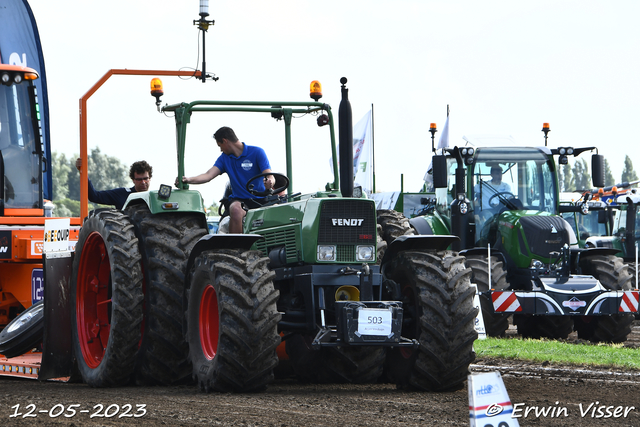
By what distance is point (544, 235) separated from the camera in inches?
549

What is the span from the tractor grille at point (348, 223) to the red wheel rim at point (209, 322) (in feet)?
3.14

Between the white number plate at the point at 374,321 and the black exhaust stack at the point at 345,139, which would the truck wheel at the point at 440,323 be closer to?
the white number plate at the point at 374,321

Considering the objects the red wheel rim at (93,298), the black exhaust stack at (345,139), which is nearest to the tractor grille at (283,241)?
the black exhaust stack at (345,139)

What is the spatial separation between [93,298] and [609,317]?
8.01 metres

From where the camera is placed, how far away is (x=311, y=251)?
292 inches

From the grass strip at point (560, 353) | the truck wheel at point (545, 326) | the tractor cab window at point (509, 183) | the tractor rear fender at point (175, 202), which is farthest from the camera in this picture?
the tractor cab window at point (509, 183)

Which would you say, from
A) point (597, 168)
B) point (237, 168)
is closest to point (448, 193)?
point (597, 168)

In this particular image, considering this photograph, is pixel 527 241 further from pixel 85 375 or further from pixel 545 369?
pixel 85 375

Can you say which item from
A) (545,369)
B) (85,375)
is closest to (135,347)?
(85,375)

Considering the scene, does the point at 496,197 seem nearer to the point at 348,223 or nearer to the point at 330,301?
the point at 348,223

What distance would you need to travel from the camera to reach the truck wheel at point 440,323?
23.6 ft

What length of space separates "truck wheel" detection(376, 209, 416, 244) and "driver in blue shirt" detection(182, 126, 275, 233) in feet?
4.27

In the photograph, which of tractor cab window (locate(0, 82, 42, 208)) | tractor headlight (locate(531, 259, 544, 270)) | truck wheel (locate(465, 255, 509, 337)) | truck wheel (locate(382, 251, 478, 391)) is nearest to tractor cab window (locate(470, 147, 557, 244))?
tractor headlight (locate(531, 259, 544, 270))

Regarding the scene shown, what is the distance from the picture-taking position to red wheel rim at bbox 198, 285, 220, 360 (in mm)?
7293
